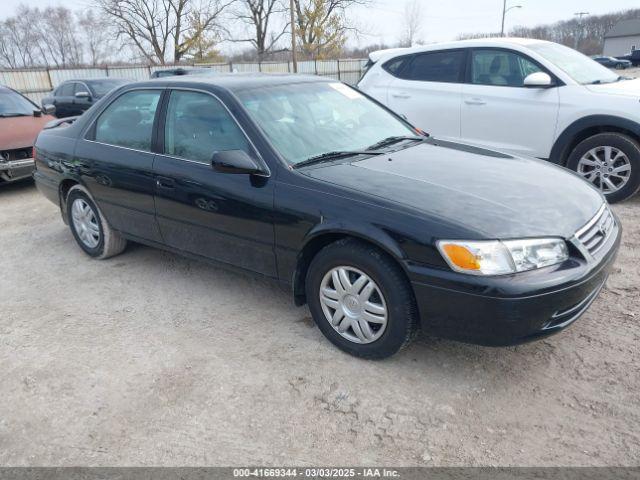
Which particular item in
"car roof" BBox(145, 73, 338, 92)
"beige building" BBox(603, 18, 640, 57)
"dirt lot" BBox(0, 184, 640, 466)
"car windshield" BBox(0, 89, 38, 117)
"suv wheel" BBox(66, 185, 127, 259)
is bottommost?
"dirt lot" BBox(0, 184, 640, 466)

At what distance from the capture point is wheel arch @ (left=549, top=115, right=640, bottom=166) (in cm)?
519

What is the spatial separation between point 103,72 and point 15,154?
19.6 m

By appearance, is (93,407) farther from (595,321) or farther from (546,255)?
(595,321)

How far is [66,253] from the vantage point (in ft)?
16.5

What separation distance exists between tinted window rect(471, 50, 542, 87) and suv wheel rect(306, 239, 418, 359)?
4104 millimetres

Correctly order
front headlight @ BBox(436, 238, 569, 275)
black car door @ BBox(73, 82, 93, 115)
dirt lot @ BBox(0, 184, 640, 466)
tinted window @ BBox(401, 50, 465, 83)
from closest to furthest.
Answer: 1. dirt lot @ BBox(0, 184, 640, 466)
2. front headlight @ BBox(436, 238, 569, 275)
3. tinted window @ BBox(401, 50, 465, 83)
4. black car door @ BBox(73, 82, 93, 115)

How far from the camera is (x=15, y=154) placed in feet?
23.7

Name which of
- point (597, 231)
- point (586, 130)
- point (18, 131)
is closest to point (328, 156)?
point (597, 231)

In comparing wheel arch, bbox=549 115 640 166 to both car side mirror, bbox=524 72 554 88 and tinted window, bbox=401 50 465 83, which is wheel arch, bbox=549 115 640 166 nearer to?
car side mirror, bbox=524 72 554 88

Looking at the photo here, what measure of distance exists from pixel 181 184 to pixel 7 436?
1805mm

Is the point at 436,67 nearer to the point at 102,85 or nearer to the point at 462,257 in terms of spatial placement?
the point at 462,257

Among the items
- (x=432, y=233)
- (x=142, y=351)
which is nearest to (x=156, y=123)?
(x=142, y=351)

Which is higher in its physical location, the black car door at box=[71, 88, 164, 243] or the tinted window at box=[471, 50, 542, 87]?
the tinted window at box=[471, 50, 542, 87]

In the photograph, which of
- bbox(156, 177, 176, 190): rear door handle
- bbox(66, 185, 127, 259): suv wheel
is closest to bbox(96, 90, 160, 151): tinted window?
bbox(156, 177, 176, 190): rear door handle
